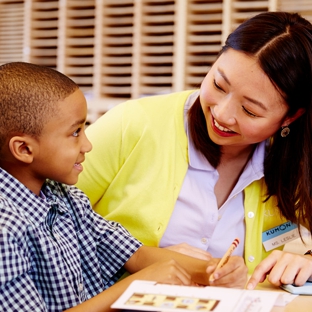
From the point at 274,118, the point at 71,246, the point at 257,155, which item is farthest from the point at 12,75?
the point at 257,155

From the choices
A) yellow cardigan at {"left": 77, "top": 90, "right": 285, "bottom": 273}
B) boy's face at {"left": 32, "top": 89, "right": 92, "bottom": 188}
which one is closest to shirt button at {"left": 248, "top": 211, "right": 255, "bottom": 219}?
yellow cardigan at {"left": 77, "top": 90, "right": 285, "bottom": 273}

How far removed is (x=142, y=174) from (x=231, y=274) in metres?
0.50

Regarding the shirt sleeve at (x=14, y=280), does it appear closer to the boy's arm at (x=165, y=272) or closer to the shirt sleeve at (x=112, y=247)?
the boy's arm at (x=165, y=272)

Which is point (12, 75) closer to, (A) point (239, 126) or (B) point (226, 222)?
(A) point (239, 126)

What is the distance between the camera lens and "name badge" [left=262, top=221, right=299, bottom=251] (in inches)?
68.7

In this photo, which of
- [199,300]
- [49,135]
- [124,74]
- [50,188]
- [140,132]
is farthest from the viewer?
[124,74]

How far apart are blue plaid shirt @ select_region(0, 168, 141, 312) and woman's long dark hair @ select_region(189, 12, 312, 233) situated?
17.7 inches

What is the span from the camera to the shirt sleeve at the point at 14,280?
3.57 ft

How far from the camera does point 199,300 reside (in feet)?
3.22

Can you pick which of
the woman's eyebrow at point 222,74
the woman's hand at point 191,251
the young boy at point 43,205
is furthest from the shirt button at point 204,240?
the woman's eyebrow at point 222,74

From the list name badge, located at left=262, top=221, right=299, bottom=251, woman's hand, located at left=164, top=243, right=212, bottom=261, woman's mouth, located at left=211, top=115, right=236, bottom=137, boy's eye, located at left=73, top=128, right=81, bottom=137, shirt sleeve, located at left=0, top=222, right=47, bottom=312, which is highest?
boy's eye, located at left=73, top=128, right=81, bottom=137

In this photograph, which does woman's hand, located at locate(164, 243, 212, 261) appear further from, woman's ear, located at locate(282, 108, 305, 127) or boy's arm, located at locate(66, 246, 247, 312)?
woman's ear, located at locate(282, 108, 305, 127)

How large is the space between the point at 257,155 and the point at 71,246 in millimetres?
715

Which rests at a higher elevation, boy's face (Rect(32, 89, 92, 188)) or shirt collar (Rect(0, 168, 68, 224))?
boy's face (Rect(32, 89, 92, 188))
